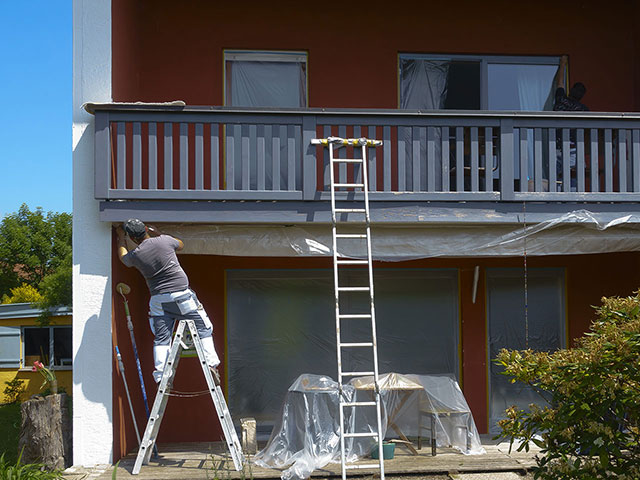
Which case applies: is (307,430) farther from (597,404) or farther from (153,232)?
(597,404)

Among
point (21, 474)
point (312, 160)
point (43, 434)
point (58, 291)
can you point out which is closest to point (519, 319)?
point (312, 160)

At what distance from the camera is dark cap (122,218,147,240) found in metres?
6.78

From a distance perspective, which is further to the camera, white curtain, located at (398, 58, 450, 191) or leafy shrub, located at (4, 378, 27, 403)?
leafy shrub, located at (4, 378, 27, 403)

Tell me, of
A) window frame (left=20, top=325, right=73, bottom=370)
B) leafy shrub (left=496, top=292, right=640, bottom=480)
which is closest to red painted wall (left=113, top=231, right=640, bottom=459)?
leafy shrub (left=496, top=292, right=640, bottom=480)

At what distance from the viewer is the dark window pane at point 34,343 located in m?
17.0

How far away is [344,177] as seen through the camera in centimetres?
746

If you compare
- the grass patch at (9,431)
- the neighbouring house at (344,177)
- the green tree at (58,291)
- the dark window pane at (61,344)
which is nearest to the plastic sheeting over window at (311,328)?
the neighbouring house at (344,177)

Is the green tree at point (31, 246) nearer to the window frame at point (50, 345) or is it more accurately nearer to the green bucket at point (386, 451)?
the window frame at point (50, 345)

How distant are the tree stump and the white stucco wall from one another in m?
0.31

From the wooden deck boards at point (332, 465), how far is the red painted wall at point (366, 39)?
428 cm

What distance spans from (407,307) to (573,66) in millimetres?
3915

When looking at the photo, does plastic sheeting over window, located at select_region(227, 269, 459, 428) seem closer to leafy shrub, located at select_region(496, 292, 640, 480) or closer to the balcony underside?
the balcony underside

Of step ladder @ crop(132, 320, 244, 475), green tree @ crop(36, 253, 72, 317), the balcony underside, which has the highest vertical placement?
the balcony underside

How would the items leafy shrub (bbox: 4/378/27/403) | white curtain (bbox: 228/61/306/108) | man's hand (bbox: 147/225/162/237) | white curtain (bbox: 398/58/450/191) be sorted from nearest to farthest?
1. man's hand (bbox: 147/225/162/237)
2. white curtain (bbox: 228/61/306/108)
3. white curtain (bbox: 398/58/450/191)
4. leafy shrub (bbox: 4/378/27/403)
